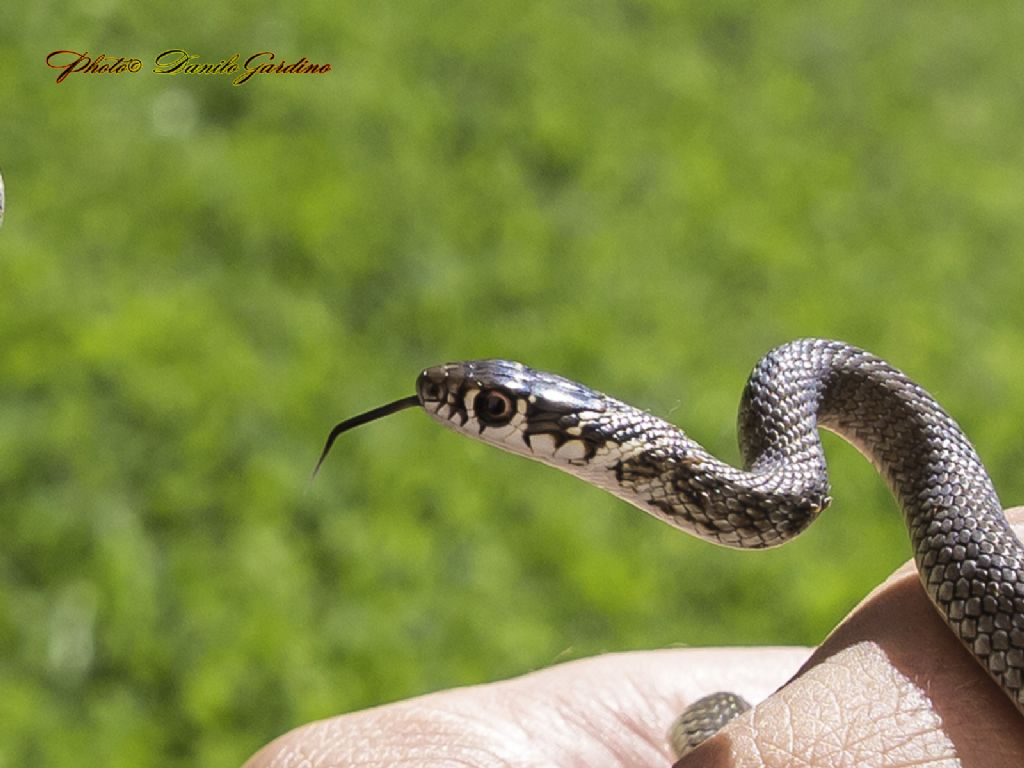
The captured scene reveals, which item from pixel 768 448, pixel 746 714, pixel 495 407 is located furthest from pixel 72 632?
pixel 746 714

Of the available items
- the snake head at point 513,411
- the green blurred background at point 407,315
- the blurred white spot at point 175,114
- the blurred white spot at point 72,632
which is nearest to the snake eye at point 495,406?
the snake head at point 513,411

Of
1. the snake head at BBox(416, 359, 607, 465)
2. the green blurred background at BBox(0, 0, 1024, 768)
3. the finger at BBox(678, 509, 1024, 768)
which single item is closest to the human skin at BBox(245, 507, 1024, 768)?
the finger at BBox(678, 509, 1024, 768)

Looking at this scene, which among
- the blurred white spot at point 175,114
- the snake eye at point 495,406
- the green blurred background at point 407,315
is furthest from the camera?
the blurred white spot at point 175,114

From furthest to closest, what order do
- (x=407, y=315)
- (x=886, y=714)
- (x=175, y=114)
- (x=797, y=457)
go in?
(x=175, y=114)
(x=407, y=315)
(x=797, y=457)
(x=886, y=714)

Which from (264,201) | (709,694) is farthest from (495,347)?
(709,694)

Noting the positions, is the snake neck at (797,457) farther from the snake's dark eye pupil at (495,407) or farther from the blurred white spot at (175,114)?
the blurred white spot at (175,114)

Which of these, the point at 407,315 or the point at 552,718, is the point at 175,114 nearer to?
the point at 407,315

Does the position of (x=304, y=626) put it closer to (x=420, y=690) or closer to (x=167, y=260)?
(x=420, y=690)
